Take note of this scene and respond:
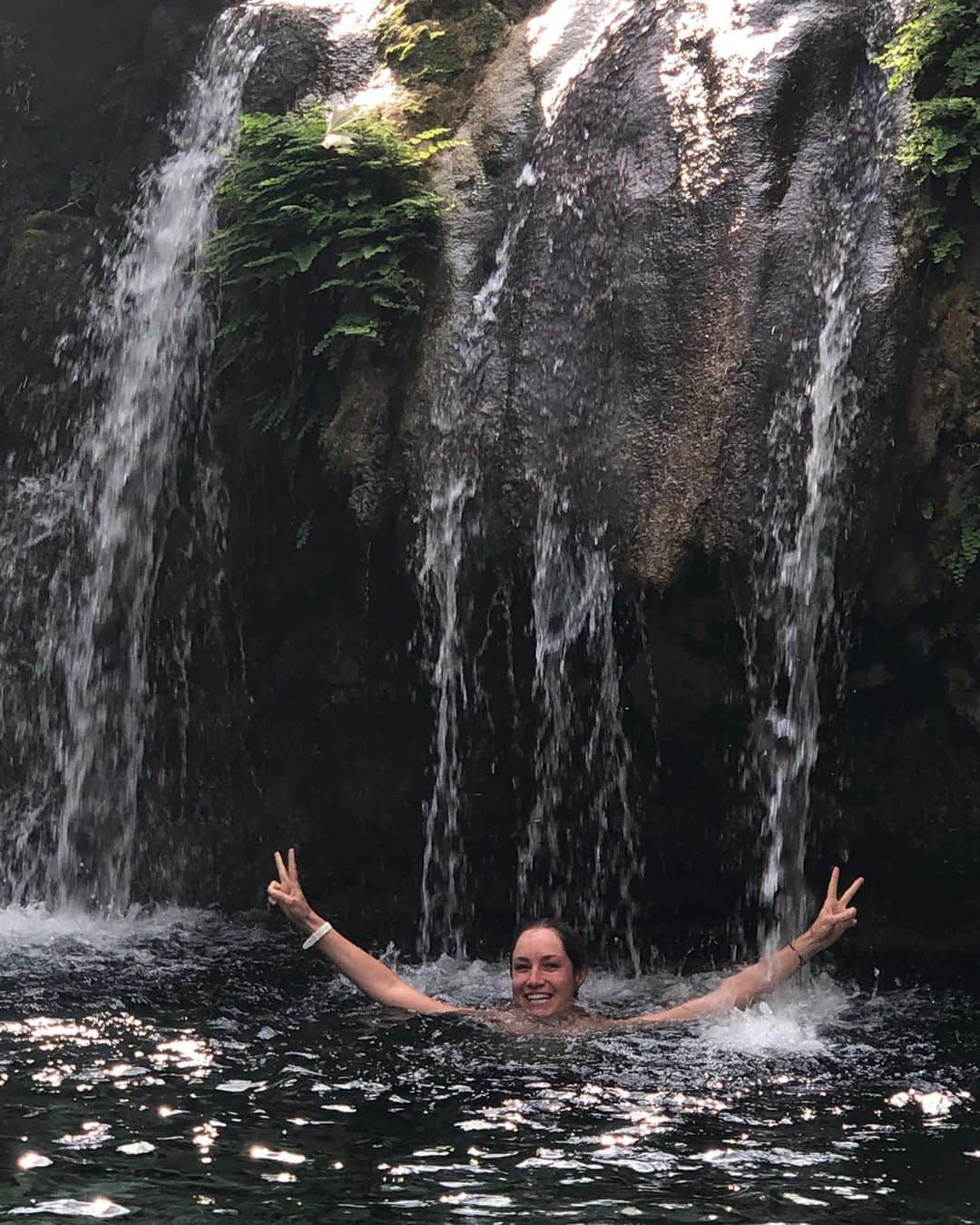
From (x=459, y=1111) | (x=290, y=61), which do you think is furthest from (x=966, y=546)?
(x=290, y=61)

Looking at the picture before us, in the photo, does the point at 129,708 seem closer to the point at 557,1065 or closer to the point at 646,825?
the point at 646,825

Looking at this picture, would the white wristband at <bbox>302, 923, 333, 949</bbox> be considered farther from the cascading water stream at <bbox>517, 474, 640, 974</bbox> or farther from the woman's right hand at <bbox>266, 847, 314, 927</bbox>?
the cascading water stream at <bbox>517, 474, 640, 974</bbox>

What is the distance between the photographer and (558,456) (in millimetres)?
9539

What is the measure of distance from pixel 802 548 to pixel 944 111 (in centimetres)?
270

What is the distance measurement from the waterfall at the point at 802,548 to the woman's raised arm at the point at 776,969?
1.87 metres

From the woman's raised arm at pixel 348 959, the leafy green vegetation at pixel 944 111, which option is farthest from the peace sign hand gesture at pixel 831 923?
the leafy green vegetation at pixel 944 111

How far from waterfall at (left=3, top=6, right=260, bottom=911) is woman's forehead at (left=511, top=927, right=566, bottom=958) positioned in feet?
16.3

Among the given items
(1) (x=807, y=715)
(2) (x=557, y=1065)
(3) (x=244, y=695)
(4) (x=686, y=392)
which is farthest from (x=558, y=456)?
(2) (x=557, y=1065)

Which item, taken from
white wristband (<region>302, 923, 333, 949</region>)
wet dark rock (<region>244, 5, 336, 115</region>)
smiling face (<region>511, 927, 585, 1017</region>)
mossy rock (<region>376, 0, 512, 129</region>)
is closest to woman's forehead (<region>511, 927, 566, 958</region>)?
smiling face (<region>511, 927, 585, 1017</region>)

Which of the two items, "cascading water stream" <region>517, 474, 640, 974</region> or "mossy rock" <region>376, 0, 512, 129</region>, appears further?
"mossy rock" <region>376, 0, 512, 129</region>

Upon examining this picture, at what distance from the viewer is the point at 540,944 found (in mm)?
7355

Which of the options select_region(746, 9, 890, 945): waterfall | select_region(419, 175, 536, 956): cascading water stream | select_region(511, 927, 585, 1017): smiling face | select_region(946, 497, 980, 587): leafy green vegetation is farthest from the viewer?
select_region(419, 175, 536, 956): cascading water stream

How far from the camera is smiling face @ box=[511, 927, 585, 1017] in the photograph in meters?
7.28

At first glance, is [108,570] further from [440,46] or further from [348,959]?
[348,959]
